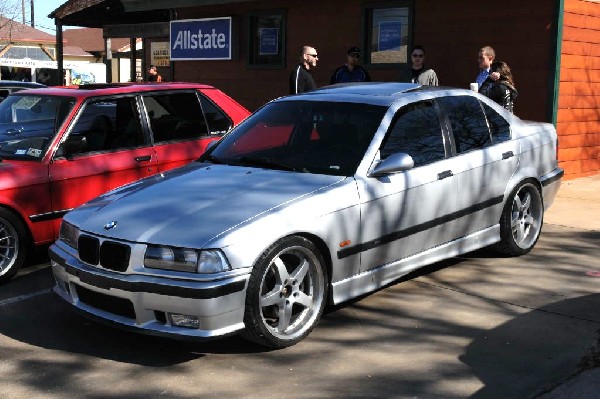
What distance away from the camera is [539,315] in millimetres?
5383

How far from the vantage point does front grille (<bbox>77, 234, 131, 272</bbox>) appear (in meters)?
4.55

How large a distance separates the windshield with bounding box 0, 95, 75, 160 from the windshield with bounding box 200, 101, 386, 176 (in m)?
1.67

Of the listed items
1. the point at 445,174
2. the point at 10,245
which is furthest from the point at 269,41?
the point at 445,174

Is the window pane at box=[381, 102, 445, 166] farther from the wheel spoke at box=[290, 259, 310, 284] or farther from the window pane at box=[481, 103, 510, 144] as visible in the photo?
the wheel spoke at box=[290, 259, 310, 284]

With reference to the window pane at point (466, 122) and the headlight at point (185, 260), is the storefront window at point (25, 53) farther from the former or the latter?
the headlight at point (185, 260)

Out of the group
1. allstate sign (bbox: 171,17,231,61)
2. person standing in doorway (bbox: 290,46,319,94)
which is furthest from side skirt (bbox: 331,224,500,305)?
allstate sign (bbox: 171,17,231,61)

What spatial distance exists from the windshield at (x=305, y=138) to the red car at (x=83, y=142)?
4.35 ft

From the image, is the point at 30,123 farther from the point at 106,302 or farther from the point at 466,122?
the point at 466,122

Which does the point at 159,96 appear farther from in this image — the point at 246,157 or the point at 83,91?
the point at 246,157

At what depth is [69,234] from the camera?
5035 mm

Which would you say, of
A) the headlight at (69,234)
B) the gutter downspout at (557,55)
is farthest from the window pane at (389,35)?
the headlight at (69,234)

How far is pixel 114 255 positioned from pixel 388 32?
8.54 meters

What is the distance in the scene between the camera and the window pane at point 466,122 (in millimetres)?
6160

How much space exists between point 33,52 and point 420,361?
48.1m
